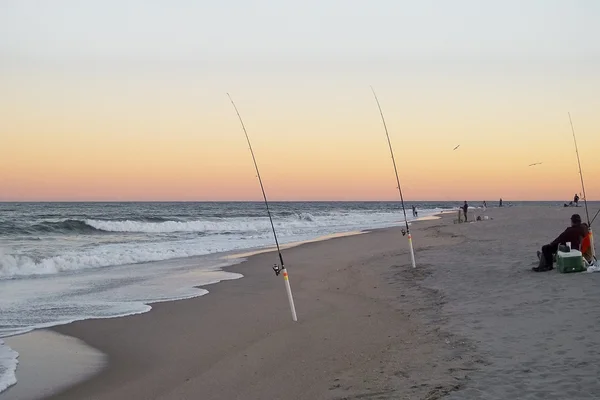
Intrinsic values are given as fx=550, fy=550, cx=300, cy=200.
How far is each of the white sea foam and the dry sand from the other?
0.72 metres

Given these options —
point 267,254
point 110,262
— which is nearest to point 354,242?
point 267,254

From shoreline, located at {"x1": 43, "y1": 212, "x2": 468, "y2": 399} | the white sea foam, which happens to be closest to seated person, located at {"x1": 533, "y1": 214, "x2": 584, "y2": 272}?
shoreline, located at {"x1": 43, "y1": 212, "x2": 468, "y2": 399}

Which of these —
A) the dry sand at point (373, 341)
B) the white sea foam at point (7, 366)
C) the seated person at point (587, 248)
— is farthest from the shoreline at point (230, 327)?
the seated person at point (587, 248)

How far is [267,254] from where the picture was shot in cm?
1939

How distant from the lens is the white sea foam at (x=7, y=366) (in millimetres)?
5705

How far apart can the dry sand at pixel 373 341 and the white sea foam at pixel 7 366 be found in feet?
2.36

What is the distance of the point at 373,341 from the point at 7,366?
14.0 ft

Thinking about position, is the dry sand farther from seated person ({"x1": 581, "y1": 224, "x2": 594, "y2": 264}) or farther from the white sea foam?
seated person ({"x1": 581, "y1": 224, "x2": 594, "y2": 264})

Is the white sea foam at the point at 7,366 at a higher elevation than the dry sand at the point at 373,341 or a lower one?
higher

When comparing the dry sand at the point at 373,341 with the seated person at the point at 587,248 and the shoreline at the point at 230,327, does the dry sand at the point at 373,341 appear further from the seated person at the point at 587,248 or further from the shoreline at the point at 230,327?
the seated person at the point at 587,248

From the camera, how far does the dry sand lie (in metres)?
4.88

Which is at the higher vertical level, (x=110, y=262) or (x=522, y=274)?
(x=110, y=262)

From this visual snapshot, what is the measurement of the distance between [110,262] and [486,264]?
11133 millimetres

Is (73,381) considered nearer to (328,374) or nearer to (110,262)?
(328,374)
